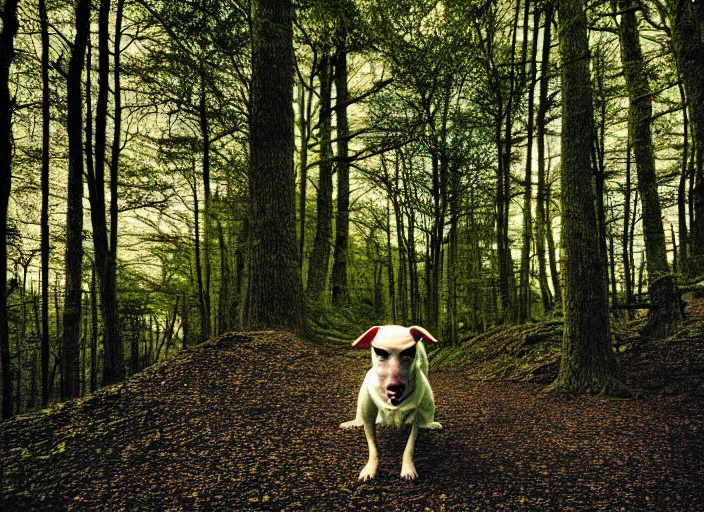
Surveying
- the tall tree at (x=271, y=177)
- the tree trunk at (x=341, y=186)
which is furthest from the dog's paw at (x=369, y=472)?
the tree trunk at (x=341, y=186)

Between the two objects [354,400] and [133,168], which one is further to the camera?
[133,168]

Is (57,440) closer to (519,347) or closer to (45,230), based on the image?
(45,230)

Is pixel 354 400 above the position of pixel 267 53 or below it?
below

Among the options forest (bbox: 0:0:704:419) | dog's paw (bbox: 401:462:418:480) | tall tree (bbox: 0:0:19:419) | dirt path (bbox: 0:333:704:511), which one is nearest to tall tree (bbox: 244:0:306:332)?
forest (bbox: 0:0:704:419)

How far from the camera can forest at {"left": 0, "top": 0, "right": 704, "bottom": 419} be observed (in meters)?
4.71

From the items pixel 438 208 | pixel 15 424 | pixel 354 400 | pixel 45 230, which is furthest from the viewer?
pixel 438 208

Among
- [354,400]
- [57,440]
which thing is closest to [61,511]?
[57,440]

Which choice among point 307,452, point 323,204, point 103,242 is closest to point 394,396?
point 307,452

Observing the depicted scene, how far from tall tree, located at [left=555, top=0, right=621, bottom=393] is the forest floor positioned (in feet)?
1.29

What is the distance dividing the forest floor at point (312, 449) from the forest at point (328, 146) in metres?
1.37

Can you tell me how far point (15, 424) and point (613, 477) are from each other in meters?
4.39

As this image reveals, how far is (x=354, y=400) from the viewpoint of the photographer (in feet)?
13.0

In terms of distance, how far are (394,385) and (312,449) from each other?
3.77 feet

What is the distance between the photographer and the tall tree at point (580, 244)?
4.57m
